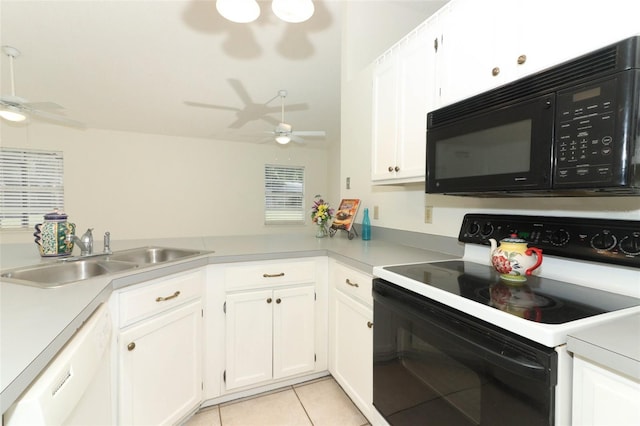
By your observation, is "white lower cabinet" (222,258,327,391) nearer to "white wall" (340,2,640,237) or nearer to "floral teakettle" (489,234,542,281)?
"white wall" (340,2,640,237)

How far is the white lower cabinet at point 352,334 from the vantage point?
1.48 m

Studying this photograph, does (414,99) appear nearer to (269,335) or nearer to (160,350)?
(269,335)

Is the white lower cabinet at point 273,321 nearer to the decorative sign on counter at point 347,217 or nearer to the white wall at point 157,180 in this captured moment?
the decorative sign on counter at point 347,217

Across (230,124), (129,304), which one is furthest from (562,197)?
(230,124)

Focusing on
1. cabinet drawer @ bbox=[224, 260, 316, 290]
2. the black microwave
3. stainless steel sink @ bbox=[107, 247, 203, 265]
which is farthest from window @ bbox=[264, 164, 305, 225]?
the black microwave

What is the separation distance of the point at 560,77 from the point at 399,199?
1251 mm

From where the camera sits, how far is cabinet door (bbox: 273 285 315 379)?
5.86 feet

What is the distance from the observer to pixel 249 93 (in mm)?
3730

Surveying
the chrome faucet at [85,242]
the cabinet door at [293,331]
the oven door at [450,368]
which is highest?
the chrome faucet at [85,242]

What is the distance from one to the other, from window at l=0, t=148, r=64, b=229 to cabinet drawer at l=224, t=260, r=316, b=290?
4.03m

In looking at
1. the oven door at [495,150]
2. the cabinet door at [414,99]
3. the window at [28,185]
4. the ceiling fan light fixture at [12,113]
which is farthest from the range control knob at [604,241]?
the window at [28,185]

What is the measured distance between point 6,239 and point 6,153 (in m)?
1.14

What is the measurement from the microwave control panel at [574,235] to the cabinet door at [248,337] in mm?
1221

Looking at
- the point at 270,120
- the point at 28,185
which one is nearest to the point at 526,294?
the point at 270,120
